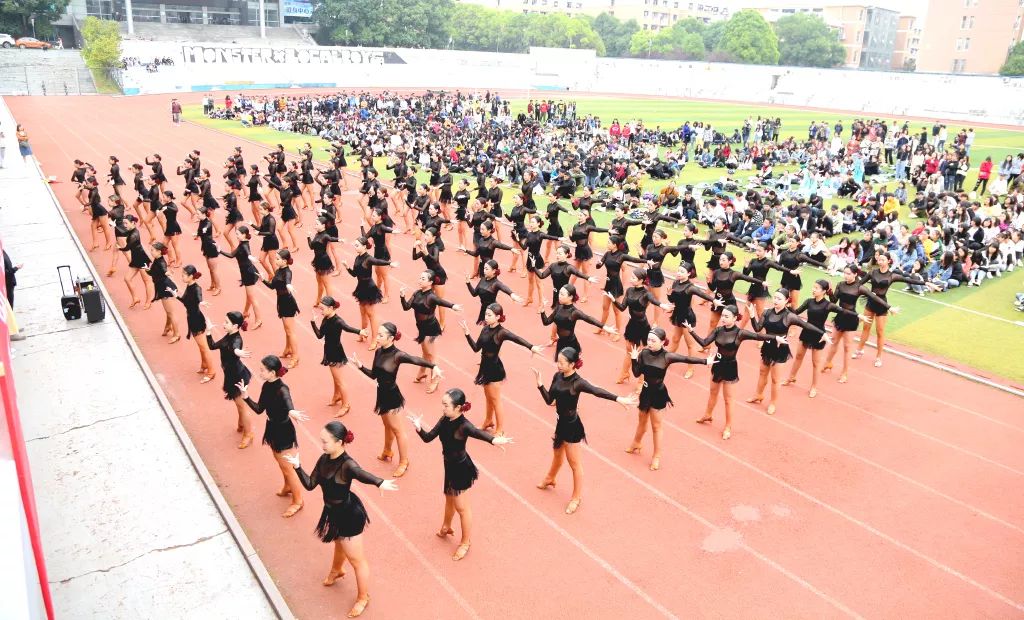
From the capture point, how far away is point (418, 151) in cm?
3158

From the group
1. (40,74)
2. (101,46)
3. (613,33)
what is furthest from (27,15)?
(613,33)

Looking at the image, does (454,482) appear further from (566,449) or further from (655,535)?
(655,535)

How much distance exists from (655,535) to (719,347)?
2.76 m

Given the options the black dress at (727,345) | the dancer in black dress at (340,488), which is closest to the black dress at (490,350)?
the black dress at (727,345)

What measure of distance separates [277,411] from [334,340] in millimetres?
1989

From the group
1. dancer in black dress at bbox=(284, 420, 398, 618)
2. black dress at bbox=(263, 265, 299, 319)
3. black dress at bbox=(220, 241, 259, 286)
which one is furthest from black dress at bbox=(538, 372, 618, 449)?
black dress at bbox=(220, 241, 259, 286)

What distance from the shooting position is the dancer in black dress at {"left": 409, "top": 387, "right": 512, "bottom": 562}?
6.60m

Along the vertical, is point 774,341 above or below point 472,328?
above

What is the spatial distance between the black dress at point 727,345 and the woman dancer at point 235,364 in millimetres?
5765

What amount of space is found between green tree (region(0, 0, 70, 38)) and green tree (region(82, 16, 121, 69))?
44.4 ft

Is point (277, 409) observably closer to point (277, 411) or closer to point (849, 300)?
point (277, 411)

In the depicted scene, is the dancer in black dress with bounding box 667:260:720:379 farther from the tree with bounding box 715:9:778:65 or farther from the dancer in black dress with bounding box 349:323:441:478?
the tree with bounding box 715:9:778:65

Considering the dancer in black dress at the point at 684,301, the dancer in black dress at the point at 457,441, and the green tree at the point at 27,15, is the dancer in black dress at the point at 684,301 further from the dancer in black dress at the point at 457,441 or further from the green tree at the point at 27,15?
the green tree at the point at 27,15

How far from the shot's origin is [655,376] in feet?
27.5
